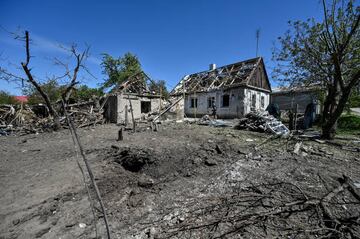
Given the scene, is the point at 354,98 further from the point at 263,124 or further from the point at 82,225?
the point at 82,225

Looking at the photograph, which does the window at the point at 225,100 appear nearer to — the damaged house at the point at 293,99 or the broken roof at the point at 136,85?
the damaged house at the point at 293,99

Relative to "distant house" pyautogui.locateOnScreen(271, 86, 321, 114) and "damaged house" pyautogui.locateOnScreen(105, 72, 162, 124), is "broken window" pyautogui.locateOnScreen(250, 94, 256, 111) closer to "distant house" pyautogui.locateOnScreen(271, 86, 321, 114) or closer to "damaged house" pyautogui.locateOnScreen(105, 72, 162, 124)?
"distant house" pyautogui.locateOnScreen(271, 86, 321, 114)

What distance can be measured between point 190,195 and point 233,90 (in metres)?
14.8

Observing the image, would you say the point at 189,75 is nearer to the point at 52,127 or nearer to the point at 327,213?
the point at 52,127

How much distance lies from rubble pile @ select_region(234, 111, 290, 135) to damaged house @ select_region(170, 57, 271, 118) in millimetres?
5466

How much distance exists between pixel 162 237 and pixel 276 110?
13.8 m

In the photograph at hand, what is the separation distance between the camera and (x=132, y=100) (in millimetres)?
13430

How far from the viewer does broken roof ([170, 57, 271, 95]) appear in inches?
647

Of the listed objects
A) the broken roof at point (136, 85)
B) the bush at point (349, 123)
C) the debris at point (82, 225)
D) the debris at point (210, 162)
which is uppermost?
the broken roof at point (136, 85)

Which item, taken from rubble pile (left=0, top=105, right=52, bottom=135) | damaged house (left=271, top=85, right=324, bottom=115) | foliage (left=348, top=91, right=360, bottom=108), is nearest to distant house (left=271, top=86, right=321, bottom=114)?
damaged house (left=271, top=85, right=324, bottom=115)

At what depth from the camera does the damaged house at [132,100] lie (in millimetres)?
12905

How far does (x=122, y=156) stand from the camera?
480 centimetres

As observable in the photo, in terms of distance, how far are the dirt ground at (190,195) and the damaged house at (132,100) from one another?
7971 millimetres

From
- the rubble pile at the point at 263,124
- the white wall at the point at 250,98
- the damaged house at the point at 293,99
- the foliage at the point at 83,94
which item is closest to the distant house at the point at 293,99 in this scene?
the damaged house at the point at 293,99
